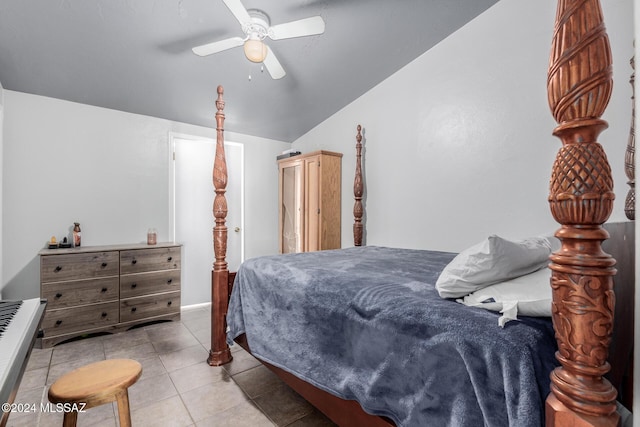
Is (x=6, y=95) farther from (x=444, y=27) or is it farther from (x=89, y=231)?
(x=444, y=27)

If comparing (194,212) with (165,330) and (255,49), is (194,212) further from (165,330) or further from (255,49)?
(255,49)

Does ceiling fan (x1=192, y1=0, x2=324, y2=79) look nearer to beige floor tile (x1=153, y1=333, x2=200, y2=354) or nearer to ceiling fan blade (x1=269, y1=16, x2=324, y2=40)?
ceiling fan blade (x1=269, y1=16, x2=324, y2=40)

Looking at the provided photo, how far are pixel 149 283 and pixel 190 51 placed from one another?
231 cm

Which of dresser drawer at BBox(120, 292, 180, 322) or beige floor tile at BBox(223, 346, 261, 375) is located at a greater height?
dresser drawer at BBox(120, 292, 180, 322)

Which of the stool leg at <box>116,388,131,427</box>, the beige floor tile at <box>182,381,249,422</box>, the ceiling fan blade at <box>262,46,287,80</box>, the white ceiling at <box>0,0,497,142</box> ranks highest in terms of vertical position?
the white ceiling at <box>0,0,497,142</box>

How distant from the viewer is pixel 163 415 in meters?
1.74

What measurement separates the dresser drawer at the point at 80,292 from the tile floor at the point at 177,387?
37 centimetres

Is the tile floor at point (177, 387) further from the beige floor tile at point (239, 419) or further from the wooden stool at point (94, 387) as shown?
the wooden stool at point (94, 387)

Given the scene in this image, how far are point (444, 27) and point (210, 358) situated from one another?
3.48 meters

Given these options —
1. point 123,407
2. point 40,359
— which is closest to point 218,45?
point 123,407

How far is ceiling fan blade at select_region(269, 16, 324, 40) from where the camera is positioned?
1885mm

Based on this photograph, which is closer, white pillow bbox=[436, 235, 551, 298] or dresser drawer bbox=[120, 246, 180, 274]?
white pillow bbox=[436, 235, 551, 298]

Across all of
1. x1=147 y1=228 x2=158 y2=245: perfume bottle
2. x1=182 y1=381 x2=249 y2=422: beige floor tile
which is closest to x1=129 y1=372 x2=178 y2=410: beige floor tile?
x1=182 y1=381 x2=249 y2=422: beige floor tile

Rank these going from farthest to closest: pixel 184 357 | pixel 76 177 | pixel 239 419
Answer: pixel 76 177
pixel 184 357
pixel 239 419
